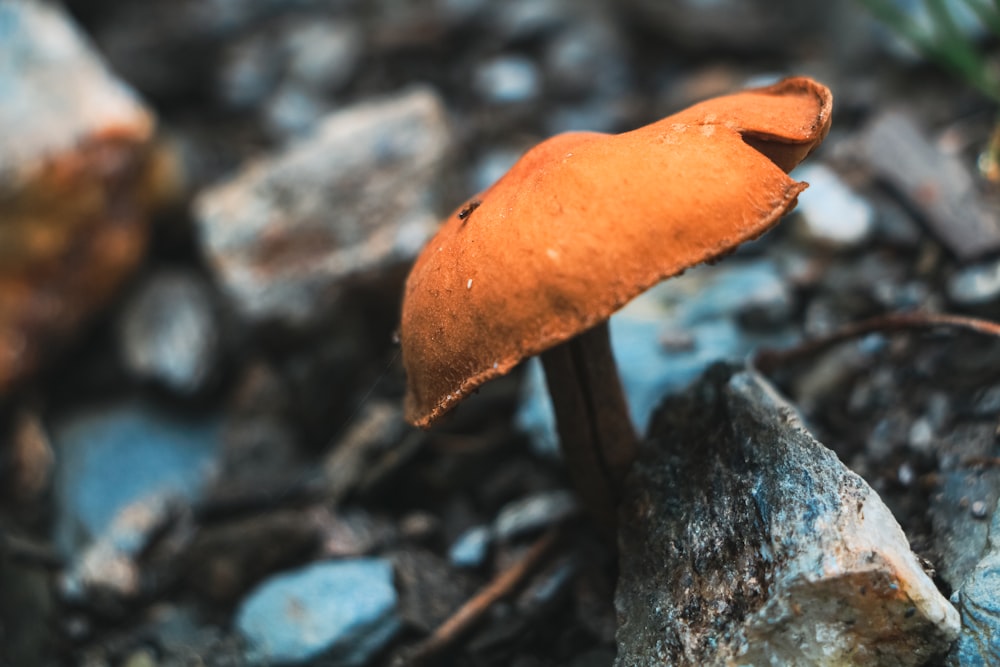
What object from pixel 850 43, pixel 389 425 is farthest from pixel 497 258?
pixel 850 43

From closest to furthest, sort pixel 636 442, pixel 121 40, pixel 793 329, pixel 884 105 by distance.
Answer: pixel 636 442, pixel 793 329, pixel 884 105, pixel 121 40

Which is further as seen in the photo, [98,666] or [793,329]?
[793,329]

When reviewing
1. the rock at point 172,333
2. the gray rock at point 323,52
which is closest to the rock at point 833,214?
the rock at point 172,333

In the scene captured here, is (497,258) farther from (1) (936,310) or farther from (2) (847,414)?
(1) (936,310)

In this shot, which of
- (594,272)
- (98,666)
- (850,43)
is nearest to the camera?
(594,272)

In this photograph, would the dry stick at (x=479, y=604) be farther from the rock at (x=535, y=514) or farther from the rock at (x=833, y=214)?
the rock at (x=833, y=214)

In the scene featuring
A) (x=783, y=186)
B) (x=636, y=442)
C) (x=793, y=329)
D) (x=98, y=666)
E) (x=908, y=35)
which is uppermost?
(x=783, y=186)

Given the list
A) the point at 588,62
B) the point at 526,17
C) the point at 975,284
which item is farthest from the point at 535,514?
the point at 526,17
